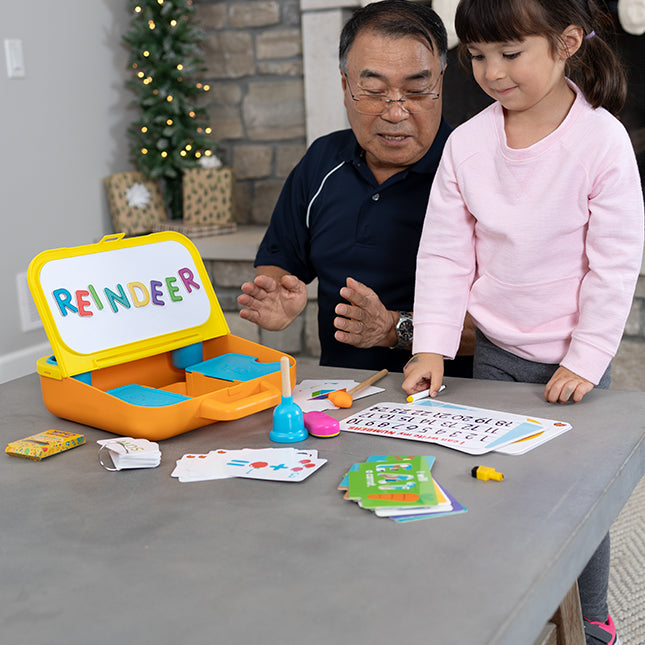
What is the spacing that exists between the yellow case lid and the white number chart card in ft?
1.04

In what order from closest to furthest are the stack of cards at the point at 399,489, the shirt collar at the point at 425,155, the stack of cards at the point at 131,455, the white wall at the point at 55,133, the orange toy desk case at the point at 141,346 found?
the stack of cards at the point at 399,489 < the stack of cards at the point at 131,455 < the orange toy desk case at the point at 141,346 < the shirt collar at the point at 425,155 < the white wall at the point at 55,133

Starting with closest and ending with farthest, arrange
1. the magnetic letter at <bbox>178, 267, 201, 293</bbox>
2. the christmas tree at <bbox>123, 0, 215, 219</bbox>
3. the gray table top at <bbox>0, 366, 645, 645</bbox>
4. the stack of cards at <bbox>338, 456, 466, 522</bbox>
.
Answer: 1. the gray table top at <bbox>0, 366, 645, 645</bbox>
2. the stack of cards at <bbox>338, 456, 466, 522</bbox>
3. the magnetic letter at <bbox>178, 267, 201, 293</bbox>
4. the christmas tree at <bbox>123, 0, 215, 219</bbox>

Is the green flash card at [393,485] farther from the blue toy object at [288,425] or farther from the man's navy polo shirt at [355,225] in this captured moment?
the man's navy polo shirt at [355,225]

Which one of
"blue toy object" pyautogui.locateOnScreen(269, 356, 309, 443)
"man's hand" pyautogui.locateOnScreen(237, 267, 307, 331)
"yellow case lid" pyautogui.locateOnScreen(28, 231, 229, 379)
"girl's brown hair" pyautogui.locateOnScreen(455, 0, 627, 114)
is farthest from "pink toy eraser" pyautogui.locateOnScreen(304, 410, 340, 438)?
"girl's brown hair" pyautogui.locateOnScreen(455, 0, 627, 114)

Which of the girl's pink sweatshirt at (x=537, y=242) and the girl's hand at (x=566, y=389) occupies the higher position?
the girl's pink sweatshirt at (x=537, y=242)

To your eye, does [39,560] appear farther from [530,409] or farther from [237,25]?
[237,25]

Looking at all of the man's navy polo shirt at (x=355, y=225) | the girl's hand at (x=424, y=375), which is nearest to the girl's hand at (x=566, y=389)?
the girl's hand at (x=424, y=375)

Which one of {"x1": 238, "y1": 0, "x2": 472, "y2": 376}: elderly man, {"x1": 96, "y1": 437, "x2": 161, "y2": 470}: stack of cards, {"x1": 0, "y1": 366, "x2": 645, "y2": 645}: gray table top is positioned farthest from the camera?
{"x1": 238, "y1": 0, "x2": 472, "y2": 376}: elderly man

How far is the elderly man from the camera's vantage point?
1440 millimetres

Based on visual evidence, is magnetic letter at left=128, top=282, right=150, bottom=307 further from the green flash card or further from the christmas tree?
the christmas tree

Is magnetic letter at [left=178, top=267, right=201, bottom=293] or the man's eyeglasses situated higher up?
the man's eyeglasses

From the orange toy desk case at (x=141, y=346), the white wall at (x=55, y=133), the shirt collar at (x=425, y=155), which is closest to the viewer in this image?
the orange toy desk case at (x=141, y=346)

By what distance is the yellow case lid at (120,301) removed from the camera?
105cm

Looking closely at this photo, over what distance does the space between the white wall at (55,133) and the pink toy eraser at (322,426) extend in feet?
7.27
